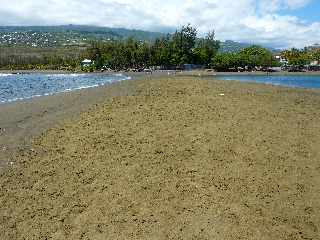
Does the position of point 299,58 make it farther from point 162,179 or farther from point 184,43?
point 162,179

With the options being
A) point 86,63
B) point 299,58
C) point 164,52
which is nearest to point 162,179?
point 164,52

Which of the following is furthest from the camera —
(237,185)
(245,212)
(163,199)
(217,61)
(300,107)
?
(217,61)

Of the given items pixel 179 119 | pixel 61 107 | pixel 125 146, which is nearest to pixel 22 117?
pixel 61 107

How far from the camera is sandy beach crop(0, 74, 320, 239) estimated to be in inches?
359

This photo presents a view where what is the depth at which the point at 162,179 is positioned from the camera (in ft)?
38.3

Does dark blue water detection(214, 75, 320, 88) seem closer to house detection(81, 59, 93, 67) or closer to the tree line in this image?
the tree line

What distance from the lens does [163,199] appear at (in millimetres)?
10352

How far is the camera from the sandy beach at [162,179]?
9.12 meters

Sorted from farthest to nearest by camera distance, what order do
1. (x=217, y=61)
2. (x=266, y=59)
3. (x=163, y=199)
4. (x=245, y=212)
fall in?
(x=266, y=59) < (x=217, y=61) < (x=163, y=199) < (x=245, y=212)

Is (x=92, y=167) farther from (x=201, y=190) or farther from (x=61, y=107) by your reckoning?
(x=61, y=107)

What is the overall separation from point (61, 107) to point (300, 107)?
48.3 feet

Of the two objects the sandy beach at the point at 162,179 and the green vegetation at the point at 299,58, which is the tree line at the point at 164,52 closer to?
the green vegetation at the point at 299,58

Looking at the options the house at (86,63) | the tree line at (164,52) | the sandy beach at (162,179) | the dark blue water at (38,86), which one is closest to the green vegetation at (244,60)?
the tree line at (164,52)

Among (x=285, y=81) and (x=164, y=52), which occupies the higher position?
(x=164, y=52)
